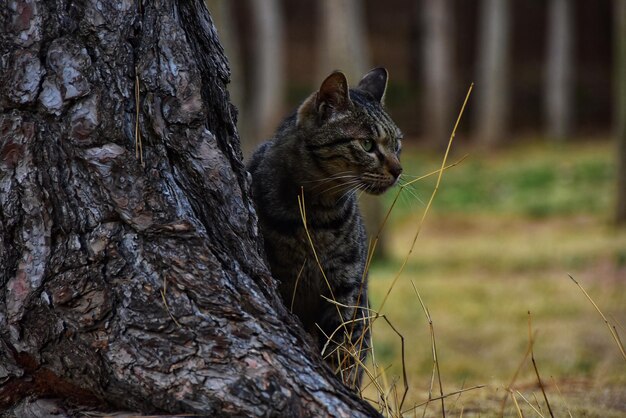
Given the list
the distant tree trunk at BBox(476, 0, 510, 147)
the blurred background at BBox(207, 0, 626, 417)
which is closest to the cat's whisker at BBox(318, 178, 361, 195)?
the blurred background at BBox(207, 0, 626, 417)

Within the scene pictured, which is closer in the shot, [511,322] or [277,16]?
[511,322]

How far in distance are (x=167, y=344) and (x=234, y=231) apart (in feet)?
1.65

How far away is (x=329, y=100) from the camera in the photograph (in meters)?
4.31

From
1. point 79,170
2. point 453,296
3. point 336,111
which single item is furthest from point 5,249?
point 453,296

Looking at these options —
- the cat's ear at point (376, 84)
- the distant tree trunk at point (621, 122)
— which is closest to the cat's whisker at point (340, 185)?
the cat's ear at point (376, 84)

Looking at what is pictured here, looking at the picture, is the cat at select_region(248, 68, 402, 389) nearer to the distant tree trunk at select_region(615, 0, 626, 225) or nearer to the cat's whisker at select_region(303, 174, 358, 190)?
the cat's whisker at select_region(303, 174, 358, 190)

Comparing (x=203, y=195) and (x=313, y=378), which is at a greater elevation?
(x=203, y=195)

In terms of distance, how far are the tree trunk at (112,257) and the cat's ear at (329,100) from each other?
1220 millimetres

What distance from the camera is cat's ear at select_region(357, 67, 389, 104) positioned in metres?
4.78

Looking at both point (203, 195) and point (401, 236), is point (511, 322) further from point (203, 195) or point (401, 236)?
point (401, 236)

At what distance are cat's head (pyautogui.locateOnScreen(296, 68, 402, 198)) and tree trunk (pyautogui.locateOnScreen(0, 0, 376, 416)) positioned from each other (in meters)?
1.23

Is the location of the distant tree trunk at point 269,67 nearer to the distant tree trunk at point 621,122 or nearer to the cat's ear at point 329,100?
the distant tree trunk at point 621,122

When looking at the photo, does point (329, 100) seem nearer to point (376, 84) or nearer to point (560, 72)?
point (376, 84)

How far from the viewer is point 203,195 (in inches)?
129
